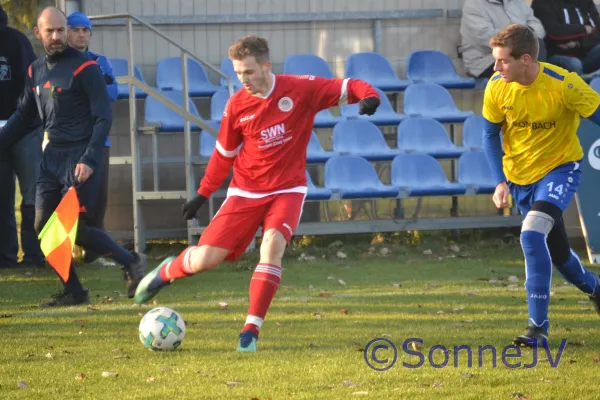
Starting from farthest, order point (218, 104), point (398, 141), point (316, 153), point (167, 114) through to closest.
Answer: point (398, 141) < point (218, 104) < point (167, 114) < point (316, 153)

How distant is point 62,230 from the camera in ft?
25.4

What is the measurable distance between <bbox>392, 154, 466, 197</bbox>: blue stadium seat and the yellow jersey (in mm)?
5972

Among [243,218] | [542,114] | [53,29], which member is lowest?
[243,218]

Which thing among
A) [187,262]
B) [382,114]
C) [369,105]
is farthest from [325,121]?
[369,105]

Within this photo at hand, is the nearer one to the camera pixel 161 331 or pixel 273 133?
pixel 161 331

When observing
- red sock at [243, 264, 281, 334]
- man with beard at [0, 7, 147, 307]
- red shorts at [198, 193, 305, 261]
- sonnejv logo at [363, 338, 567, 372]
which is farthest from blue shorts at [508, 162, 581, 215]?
man with beard at [0, 7, 147, 307]

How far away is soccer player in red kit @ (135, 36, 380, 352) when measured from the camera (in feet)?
21.6

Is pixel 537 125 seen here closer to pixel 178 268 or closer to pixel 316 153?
pixel 178 268

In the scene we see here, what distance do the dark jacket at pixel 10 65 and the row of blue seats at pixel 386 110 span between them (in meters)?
2.27

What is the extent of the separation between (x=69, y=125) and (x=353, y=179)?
5169 millimetres

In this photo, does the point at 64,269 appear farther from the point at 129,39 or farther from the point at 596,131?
the point at 596,131

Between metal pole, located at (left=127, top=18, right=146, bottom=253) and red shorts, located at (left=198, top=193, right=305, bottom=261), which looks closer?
red shorts, located at (left=198, top=193, right=305, bottom=261)

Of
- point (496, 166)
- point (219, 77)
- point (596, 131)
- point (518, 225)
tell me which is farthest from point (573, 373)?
point (219, 77)

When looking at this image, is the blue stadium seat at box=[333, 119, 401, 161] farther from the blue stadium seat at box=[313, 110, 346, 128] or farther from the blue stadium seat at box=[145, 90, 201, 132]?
the blue stadium seat at box=[145, 90, 201, 132]
